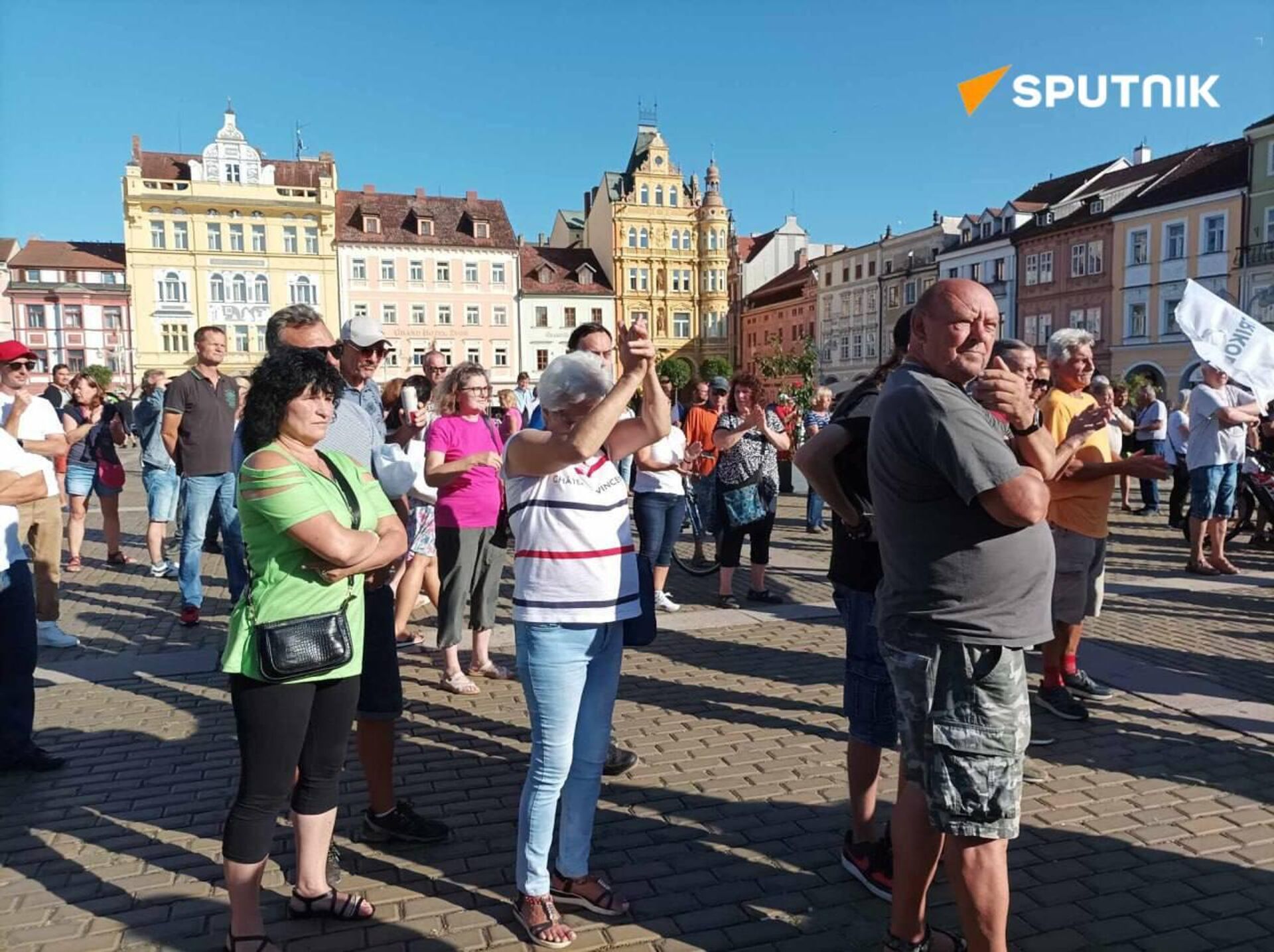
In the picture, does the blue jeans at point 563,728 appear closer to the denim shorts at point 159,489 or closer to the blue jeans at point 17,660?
the blue jeans at point 17,660

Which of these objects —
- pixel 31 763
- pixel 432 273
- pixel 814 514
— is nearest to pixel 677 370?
pixel 432 273

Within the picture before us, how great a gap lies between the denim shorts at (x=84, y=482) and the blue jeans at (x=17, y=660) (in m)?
6.34

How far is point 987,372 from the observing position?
8.25 feet

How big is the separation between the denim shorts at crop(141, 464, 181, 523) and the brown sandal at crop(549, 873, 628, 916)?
312 inches

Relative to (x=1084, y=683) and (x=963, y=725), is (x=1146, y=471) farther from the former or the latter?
(x=963, y=725)

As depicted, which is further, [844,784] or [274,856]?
[844,784]

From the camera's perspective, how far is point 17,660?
14.9ft

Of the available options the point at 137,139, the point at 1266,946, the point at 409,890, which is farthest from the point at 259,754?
the point at 137,139

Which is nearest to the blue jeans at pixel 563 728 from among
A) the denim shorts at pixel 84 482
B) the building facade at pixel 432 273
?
the denim shorts at pixel 84 482

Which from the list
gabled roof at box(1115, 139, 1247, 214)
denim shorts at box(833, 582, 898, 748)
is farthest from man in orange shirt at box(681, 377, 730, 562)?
gabled roof at box(1115, 139, 1247, 214)

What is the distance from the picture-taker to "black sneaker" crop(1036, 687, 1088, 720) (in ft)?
16.6

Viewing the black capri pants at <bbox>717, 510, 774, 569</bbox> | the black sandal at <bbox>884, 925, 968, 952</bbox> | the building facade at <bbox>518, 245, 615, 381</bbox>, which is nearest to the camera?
the black sandal at <bbox>884, 925, 968, 952</bbox>

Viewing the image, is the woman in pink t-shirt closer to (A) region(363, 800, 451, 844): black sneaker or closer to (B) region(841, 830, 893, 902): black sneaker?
(A) region(363, 800, 451, 844): black sneaker

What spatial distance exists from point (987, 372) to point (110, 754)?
459 cm
